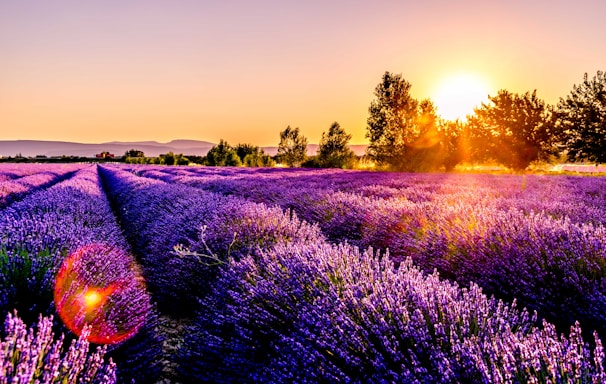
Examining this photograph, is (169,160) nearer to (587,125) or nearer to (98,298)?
(587,125)

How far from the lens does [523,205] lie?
423 centimetres

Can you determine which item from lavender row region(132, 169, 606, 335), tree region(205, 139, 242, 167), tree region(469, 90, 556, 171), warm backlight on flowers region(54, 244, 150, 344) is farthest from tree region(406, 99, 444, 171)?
warm backlight on flowers region(54, 244, 150, 344)

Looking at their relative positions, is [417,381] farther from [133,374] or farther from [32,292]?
[32,292]

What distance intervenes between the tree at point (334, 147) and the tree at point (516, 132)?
1307cm

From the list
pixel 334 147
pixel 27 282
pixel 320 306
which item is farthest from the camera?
pixel 334 147

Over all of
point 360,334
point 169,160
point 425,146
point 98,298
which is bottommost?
point 169,160

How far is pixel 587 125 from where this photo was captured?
23859mm

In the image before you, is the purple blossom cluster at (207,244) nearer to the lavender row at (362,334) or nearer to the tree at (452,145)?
the lavender row at (362,334)

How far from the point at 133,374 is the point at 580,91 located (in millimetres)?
30261

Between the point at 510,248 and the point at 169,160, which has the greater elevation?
the point at 510,248

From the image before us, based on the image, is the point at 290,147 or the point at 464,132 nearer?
the point at 464,132

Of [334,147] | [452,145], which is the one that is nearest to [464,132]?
[452,145]

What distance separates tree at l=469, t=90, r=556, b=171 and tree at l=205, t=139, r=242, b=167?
942 inches

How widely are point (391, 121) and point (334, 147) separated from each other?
12.1 m
